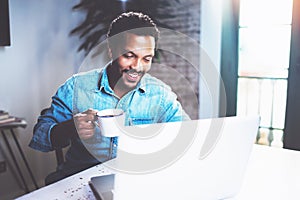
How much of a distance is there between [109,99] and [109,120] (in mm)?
155

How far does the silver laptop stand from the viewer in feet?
3.06

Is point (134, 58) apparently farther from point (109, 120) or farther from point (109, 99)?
point (109, 120)

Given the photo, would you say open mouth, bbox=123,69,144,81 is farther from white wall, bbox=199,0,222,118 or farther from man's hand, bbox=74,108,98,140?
white wall, bbox=199,0,222,118

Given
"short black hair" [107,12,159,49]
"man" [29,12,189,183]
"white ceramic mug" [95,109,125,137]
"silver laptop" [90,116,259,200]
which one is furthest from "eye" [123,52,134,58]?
"silver laptop" [90,116,259,200]

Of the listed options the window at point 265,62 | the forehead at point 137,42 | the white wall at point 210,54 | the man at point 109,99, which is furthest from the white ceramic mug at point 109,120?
the window at point 265,62

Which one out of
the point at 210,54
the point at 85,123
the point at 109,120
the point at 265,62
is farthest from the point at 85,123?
the point at 265,62

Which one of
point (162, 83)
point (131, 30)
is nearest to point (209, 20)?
point (162, 83)

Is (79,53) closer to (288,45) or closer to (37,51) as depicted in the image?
(37,51)

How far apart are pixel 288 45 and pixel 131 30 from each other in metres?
1.72

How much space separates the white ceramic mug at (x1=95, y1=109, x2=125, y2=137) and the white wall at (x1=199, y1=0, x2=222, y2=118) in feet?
4.43

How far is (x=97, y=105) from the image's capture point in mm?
1670

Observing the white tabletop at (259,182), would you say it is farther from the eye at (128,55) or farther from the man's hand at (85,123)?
the eye at (128,55)

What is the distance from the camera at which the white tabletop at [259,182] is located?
4.05 feet

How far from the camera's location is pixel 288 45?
120 inches
